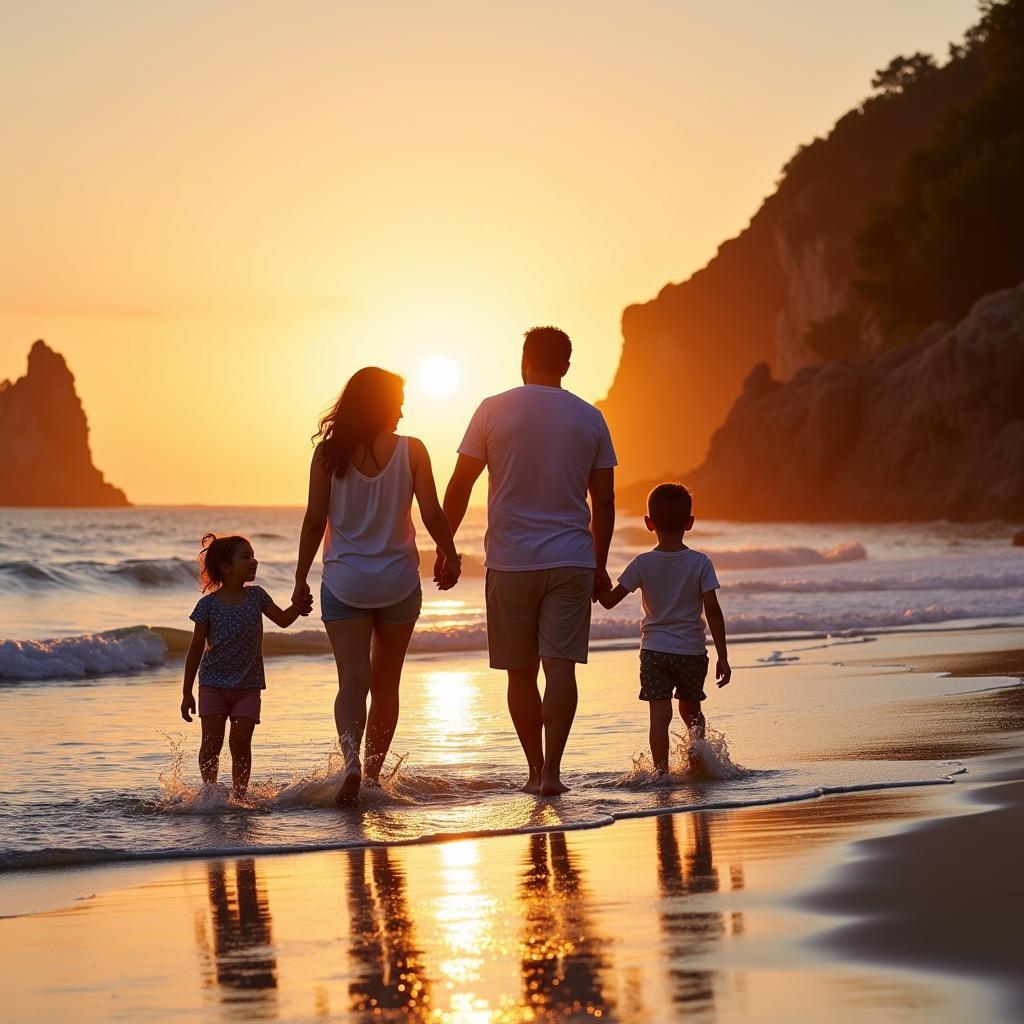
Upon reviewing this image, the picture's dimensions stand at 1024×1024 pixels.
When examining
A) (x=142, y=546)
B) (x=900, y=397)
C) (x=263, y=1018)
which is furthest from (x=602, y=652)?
(x=900, y=397)

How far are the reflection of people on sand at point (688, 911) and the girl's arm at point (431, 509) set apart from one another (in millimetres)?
1495

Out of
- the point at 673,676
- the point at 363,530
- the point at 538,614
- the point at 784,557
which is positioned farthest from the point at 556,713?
the point at 784,557

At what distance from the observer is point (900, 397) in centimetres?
6041

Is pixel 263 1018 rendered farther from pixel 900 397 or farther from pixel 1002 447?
pixel 900 397

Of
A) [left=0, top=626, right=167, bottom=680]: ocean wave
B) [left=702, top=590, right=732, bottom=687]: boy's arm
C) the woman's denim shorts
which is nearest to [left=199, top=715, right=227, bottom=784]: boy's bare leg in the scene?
the woman's denim shorts

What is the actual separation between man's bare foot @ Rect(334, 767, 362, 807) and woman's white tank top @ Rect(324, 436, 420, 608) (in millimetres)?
Answer: 715

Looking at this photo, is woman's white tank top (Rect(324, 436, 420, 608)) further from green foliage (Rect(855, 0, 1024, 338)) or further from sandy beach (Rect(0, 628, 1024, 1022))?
green foliage (Rect(855, 0, 1024, 338))

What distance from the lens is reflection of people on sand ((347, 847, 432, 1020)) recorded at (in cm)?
335

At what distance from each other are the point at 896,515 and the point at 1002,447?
5.46 meters

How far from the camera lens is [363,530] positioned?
259 inches

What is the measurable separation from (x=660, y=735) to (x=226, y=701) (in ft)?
6.45

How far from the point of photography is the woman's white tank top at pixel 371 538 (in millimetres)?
6562

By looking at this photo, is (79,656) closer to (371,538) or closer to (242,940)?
(371,538)

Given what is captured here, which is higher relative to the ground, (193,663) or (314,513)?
(314,513)
